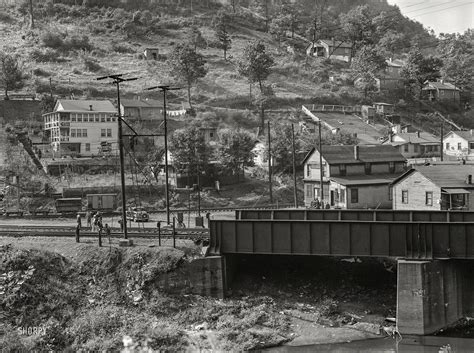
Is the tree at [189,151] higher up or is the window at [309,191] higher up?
the tree at [189,151]

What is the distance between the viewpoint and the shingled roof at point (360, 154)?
5828cm

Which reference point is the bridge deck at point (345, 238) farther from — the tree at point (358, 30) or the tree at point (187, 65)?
the tree at point (358, 30)

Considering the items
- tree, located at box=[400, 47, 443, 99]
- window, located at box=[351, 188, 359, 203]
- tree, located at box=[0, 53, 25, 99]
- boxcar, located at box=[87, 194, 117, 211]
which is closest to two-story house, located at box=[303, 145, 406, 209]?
window, located at box=[351, 188, 359, 203]

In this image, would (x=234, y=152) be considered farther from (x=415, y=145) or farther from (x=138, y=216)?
(x=415, y=145)

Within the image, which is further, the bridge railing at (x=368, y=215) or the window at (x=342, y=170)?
the window at (x=342, y=170)

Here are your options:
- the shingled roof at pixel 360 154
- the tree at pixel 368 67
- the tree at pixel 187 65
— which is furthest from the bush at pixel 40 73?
the shingled roof at pixel 360 154

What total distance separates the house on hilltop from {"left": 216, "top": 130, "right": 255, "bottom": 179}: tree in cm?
7311

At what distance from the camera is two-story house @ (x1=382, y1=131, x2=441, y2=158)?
82500 millimetres

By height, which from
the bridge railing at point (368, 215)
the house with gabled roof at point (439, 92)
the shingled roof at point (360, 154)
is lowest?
the bridge railing at point (368, 215)

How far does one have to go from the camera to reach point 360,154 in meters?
59.3

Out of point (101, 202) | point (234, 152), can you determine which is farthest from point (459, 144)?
point (101, 202)

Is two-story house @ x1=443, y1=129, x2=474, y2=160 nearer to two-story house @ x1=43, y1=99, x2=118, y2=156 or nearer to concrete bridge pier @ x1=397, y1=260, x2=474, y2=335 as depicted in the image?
two-story house @ x1=43, y1=99, x2=118, y2=156

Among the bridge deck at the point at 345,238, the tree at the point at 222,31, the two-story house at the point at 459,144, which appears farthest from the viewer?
the tree at the point at 222,31

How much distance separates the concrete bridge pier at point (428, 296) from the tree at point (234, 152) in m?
39.4
